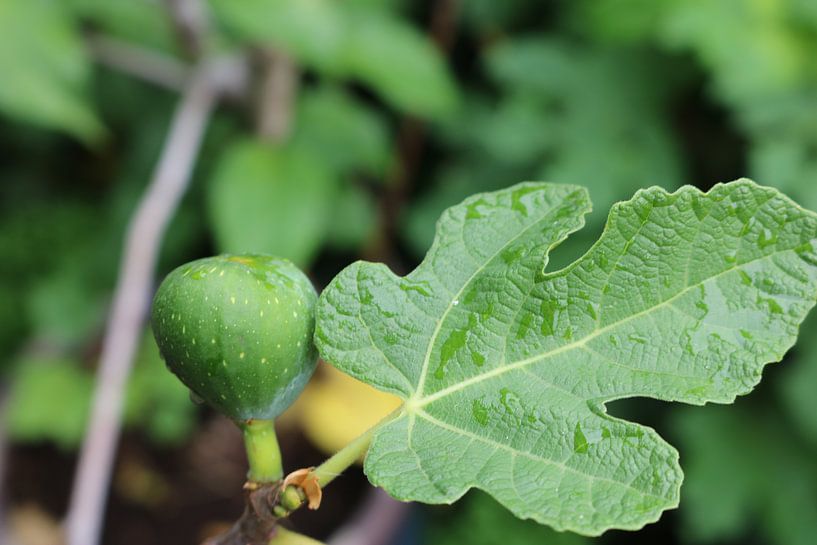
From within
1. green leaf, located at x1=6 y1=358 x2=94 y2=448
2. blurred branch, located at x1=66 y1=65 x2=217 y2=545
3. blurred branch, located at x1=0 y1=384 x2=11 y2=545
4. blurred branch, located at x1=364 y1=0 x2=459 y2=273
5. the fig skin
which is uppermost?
blurred branch, located at x1=364 y1=0 x2=459 y2=273

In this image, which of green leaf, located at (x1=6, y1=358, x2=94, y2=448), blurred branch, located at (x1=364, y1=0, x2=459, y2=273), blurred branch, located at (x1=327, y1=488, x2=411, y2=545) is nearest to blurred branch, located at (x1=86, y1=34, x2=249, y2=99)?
blurred branch, located at (x1=364, y1=0, x2=459, y2=273)

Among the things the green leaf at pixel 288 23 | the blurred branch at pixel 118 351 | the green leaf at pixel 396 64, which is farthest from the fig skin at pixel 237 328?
the green leaf at pixel 396 64

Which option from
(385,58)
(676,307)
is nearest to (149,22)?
(385,58)

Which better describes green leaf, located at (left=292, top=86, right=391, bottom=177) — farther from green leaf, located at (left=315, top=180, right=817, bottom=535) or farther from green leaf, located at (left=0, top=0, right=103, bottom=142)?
green leaf, located at (left=315, top=180, right=817, bottom=535)

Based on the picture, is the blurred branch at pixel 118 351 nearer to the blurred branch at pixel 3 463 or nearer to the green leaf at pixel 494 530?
the blurred branch at pixel 3 463

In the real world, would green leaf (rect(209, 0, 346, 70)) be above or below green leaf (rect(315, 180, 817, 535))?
above

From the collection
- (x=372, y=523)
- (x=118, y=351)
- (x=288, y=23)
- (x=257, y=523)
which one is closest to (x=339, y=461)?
(x=257, y=523)

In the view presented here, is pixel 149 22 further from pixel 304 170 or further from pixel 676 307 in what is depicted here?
pixel 676 307

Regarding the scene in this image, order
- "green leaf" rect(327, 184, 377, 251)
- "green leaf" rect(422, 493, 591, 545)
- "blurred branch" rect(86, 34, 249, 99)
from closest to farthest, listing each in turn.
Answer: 1. "blurred branch" rect(86, 34, 249, 99)
2. "green leaf" rect(422, 493, 591, 545)
3. "green leaf" rect(327, 184, 377, 251)
